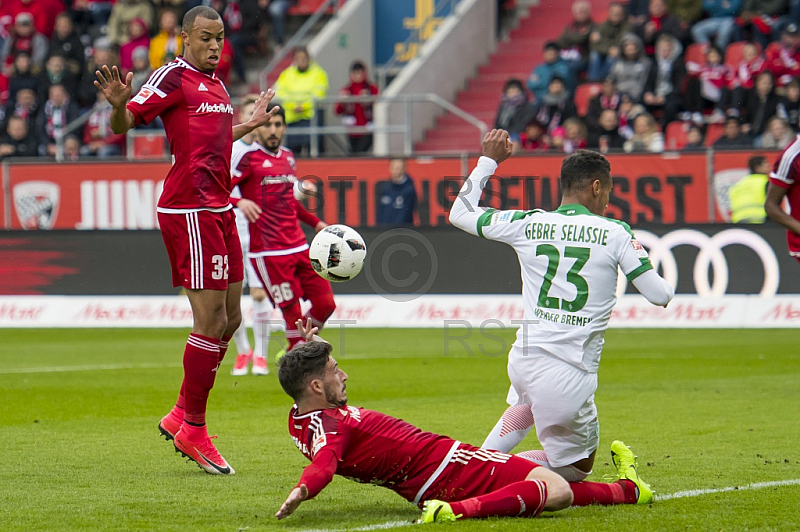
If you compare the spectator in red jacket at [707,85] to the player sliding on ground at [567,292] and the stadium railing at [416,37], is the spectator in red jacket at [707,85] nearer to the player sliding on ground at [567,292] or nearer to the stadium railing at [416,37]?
the stadium railing at [416,37]

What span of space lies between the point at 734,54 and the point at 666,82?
1376 millimetres

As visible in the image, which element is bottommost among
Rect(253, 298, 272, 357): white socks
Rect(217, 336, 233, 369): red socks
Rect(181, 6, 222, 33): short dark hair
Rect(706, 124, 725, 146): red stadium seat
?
Rect(253, 298, 272, 357): white socks

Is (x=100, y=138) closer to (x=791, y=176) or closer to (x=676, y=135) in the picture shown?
(x=676, y=135)

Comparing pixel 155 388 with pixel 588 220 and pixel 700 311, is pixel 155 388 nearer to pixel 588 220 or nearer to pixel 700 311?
pixel 588 220

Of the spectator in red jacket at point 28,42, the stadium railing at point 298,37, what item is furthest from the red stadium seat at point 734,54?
the spectator in red jacket at point 28,42

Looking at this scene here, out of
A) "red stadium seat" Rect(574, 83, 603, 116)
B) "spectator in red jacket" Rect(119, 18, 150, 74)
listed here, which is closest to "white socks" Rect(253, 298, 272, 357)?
"red stadium seat" Rect(574, 83, 603, 116)

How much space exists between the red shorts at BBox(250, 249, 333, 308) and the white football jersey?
15.4 feet

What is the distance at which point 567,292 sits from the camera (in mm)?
5324

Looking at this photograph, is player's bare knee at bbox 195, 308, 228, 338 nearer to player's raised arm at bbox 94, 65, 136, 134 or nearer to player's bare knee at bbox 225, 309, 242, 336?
player's bare knee at bbox 225, 309, 242, 336

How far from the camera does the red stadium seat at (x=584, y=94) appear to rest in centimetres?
1942

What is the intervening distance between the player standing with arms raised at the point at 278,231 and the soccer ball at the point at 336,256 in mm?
1762

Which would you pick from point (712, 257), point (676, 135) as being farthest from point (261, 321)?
point (676, 135)

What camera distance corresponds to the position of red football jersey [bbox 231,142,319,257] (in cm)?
1013

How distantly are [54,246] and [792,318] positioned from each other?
978cm
